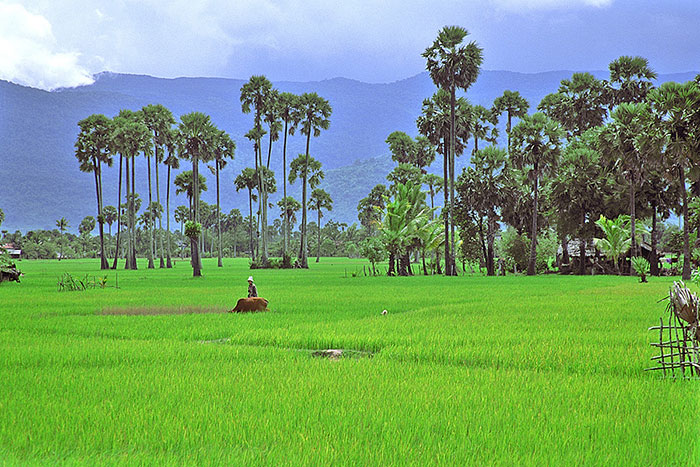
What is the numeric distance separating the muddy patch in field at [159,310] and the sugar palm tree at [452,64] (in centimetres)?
3377

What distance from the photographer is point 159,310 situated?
21.2 metres

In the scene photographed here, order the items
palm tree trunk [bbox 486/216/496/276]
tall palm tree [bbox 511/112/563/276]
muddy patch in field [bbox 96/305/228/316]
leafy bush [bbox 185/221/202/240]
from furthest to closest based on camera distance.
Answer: palm tree trunk [bbox 486/216/496/276]
tall palm tree [bbox 511/112/563/276]
leafy bush [bbox 185/221/202/240]
muddy patch in field [bbox 96/305/228/316]

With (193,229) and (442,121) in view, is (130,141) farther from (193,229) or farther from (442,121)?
(442,121)

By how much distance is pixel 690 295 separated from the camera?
8.28 metres

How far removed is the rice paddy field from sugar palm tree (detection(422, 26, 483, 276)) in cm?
3785

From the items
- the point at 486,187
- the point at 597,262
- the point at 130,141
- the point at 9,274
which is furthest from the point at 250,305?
the point at 130,141

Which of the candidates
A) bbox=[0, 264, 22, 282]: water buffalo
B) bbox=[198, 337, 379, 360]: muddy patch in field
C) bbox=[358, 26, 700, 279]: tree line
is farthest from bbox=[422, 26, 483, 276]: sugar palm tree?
bbox=[198, 337, 379, 360]: muddy patch in field

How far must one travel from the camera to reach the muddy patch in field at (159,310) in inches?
798

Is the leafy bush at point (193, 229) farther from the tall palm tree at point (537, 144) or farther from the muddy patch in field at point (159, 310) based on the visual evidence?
the muddy patch in field at point (159, 310)

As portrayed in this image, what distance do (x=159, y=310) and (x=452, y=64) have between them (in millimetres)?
39017

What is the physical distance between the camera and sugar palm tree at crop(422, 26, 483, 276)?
53281mm

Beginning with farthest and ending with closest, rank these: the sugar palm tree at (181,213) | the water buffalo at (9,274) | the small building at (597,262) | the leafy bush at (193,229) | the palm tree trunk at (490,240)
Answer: the sugar palm tree at (181,213) < the palm tree trunk at (490,240) < the small building at (597,262) < the leafy bush at (193,229) < the water buffalo at (9,274)

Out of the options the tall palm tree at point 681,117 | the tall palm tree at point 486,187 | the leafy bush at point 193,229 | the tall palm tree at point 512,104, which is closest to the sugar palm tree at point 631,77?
the tall palm tree at point 512,104

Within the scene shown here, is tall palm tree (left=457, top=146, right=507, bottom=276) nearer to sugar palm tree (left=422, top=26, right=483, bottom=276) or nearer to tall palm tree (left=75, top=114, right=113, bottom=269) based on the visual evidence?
sugar palm tree (left=422, top=26, right=483, bottom=276)
